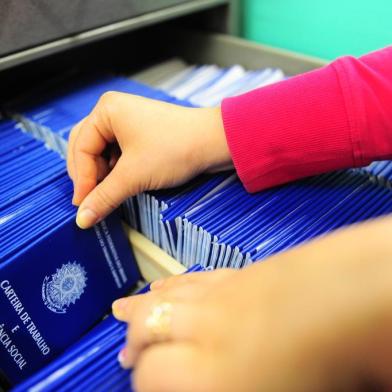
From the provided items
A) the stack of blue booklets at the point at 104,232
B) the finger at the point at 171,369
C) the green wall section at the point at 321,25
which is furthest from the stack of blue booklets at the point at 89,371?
the green wall section at the point at 321,25

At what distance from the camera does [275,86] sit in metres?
0.59

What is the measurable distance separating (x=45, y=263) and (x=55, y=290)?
2.1 inches

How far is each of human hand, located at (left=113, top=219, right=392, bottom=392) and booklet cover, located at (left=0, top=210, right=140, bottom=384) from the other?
0.28m

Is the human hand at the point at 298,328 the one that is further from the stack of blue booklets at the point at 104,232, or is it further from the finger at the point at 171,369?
the stack of blue booklets at the point at 104,232

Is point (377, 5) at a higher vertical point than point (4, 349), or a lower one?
higher

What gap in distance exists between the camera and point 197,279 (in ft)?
1.35

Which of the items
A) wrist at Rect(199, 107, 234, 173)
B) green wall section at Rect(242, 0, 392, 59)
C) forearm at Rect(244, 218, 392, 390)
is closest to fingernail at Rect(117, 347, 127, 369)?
forearm at Rect(244, 218, 392, 390)

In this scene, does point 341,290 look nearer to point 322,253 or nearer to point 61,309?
point 322,253

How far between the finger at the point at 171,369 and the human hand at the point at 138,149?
0.28 m

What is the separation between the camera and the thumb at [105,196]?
21.8 inches

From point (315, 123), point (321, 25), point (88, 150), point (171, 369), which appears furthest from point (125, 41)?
point (171, 369)

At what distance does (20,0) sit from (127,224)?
419 mm

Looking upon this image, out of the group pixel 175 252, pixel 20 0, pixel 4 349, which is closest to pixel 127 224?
pixel 175 252

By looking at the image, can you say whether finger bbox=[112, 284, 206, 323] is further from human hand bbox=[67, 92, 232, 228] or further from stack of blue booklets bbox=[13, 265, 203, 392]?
human hand bbox=[67, 92, 232, 228]
